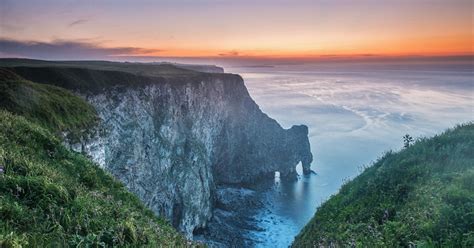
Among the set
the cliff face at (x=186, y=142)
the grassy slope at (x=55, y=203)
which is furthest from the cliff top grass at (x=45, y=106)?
the grassy slope at (x=55, y=203)

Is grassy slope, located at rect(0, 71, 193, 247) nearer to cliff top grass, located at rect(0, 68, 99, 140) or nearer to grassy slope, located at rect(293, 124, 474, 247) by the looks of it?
grassy slope, located at rect(293, 124, 474, 247)

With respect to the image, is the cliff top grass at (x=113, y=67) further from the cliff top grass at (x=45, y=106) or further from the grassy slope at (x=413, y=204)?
the grassy slope at (x=413, y=204)

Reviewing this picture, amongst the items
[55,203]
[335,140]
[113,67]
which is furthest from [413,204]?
[335,140]

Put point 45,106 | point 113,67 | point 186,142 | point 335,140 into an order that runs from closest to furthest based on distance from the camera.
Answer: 1. point 45,106
2. point 186,142
3. point 113,67
4. point 335,140

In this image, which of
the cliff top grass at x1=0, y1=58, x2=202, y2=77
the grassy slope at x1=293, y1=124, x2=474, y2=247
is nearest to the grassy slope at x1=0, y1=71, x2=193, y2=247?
the grassy slope at x1=293, y1=124, x2=474, y2=247

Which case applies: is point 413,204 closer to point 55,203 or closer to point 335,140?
point 55,203
